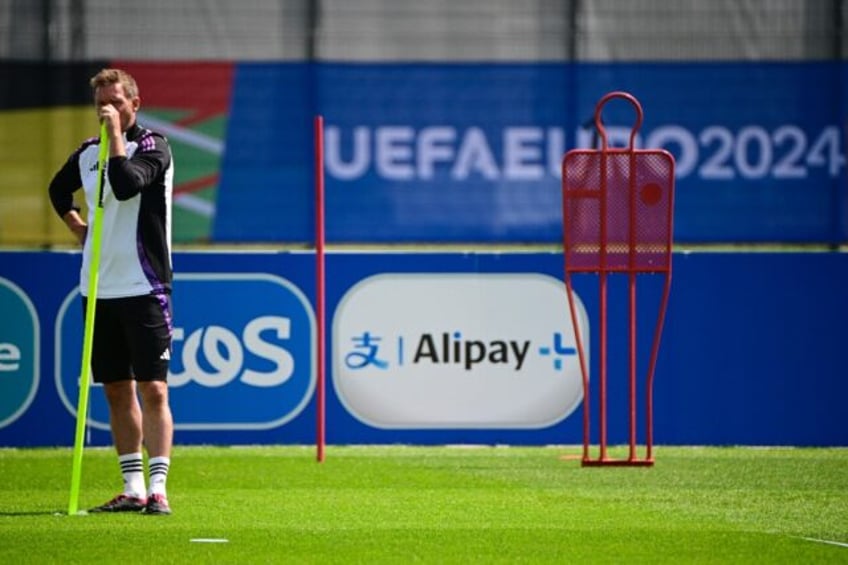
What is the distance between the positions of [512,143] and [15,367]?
4.09 m

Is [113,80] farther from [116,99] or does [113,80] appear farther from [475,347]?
[475,347]

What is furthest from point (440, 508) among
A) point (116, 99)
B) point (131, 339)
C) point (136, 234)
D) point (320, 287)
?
point (320, 287)

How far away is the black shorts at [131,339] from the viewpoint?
8500mm

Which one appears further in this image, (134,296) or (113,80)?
(134,296)

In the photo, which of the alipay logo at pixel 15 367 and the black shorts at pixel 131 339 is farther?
the alipay logo at pixel 15 367

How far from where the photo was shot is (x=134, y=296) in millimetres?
8500

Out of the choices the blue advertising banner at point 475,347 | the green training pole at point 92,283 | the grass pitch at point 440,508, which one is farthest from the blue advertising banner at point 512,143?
the green training pole at point 92,283

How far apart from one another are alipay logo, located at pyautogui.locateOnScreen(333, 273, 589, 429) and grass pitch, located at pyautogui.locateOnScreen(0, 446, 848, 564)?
28 centimetres

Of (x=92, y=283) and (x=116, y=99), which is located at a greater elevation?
(x=116, y=99)

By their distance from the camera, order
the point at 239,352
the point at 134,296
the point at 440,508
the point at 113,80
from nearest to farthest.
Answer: the point at 113,80 < the point at 134,296 < the point at 440,508 < the point at 239,352

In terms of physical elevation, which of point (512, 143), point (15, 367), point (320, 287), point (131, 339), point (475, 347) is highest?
point (512, 143)

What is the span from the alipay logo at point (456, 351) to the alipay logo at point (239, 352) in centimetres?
27

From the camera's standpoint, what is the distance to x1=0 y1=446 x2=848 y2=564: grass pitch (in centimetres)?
742

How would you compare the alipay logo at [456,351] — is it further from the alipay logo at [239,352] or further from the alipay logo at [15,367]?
the alipay logo at [15,367]
